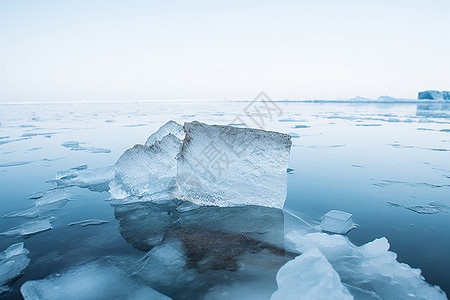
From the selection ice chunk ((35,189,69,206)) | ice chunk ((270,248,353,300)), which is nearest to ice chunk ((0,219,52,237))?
ice chunk ((35,189,69,206))

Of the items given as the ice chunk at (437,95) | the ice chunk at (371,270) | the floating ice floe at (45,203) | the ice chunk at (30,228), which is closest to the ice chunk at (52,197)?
the floating ice floe at (45,203)

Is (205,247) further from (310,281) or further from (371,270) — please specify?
(371,270)

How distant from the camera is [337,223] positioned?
98.7 inches

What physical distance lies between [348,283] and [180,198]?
2.19m

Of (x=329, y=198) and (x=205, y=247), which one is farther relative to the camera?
(x=329, y=198)

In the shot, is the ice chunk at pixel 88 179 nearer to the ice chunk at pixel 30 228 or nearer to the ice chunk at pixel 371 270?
the ice chunk at pixel 30 228

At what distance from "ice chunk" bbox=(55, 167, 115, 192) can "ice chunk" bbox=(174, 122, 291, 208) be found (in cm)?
159

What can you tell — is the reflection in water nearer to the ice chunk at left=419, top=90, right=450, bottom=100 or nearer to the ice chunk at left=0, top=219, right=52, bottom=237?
the ice chunk at left=0, top=219, right=52, bottom=237

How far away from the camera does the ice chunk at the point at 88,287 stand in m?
1.65

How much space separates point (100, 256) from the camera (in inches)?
84.4

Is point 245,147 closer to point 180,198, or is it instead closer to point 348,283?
point 180,198

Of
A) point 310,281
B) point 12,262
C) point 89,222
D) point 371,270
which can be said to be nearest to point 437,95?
point 371,270

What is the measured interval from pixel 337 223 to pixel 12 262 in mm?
2774

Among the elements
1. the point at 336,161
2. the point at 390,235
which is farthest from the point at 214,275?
the point at 336,161
